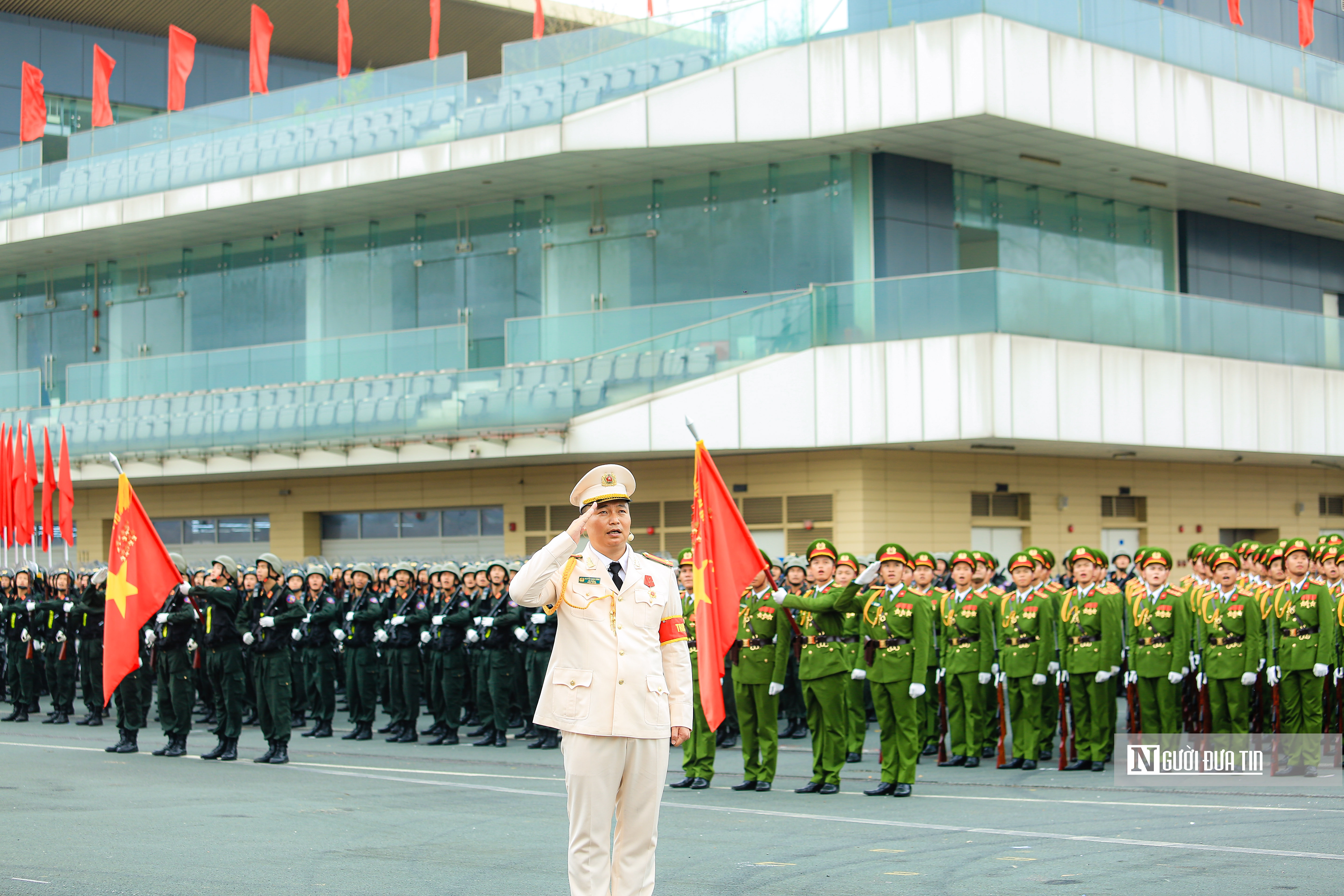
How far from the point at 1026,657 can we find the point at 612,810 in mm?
8530

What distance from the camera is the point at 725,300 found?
2342cm

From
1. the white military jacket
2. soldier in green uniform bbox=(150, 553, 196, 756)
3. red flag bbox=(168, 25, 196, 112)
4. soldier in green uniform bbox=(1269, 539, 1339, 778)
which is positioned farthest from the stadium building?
the white military jacket

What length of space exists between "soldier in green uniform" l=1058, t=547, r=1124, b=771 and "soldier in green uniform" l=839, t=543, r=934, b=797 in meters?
1.53

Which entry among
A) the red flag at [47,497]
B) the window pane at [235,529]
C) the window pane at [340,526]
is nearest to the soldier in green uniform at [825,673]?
the red flag at [47,497]

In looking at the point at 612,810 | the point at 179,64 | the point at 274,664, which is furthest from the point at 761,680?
the point at 179,64

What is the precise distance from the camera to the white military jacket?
605cm

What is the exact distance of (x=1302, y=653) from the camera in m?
13.0

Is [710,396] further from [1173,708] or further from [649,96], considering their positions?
[1173,708]

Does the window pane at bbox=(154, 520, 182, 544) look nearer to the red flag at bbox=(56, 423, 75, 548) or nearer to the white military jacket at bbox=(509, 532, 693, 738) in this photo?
the red flag at bbox=(56, 423, 75, 548)

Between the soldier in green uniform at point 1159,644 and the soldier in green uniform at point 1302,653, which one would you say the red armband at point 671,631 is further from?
the soldier in green uniform at point 1302,653

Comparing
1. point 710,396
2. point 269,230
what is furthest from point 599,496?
point 269,230

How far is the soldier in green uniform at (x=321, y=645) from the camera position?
17.8 metres

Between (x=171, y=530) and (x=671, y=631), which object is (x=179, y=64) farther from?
(x=671, y=631)

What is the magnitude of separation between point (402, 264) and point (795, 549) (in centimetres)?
1019
